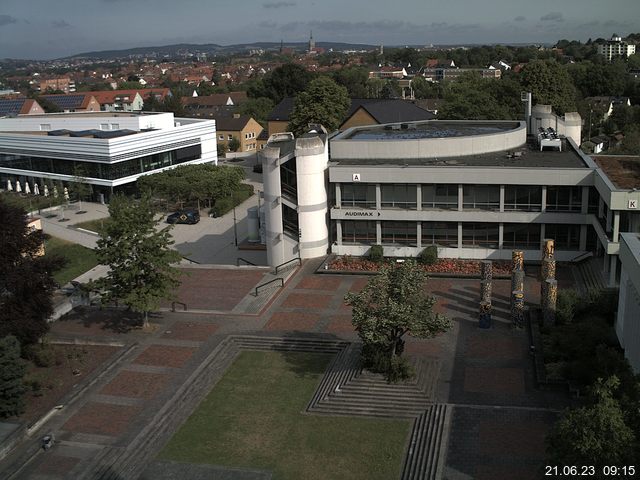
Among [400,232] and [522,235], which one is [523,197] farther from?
[400,232]

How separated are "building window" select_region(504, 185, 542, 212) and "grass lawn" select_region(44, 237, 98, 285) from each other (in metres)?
27.0

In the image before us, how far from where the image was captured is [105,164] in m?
66.6

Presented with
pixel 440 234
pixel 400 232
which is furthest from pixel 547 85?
pixel 400 232

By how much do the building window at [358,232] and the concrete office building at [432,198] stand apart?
0.06m

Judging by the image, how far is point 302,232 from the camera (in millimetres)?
41625

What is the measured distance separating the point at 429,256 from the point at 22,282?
21748 mm

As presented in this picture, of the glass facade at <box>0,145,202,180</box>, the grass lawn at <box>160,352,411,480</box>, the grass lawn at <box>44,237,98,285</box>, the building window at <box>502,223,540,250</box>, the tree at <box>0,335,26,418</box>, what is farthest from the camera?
the glass facade at <box>0,145,202,180</box>

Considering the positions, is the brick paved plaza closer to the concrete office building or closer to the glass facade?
the concrete office building

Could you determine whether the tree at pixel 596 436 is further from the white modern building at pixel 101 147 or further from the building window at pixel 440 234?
the white modern building at pixel 101 147

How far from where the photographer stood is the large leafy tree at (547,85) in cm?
7819

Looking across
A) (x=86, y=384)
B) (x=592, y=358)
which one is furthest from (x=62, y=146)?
(x=592, y=358)

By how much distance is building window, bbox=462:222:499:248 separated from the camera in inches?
1587

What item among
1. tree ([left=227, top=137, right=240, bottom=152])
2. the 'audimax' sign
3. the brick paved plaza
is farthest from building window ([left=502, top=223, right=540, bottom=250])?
tree ([left=227, top=137, right=240, bottom=152])

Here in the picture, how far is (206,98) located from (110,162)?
277ft
